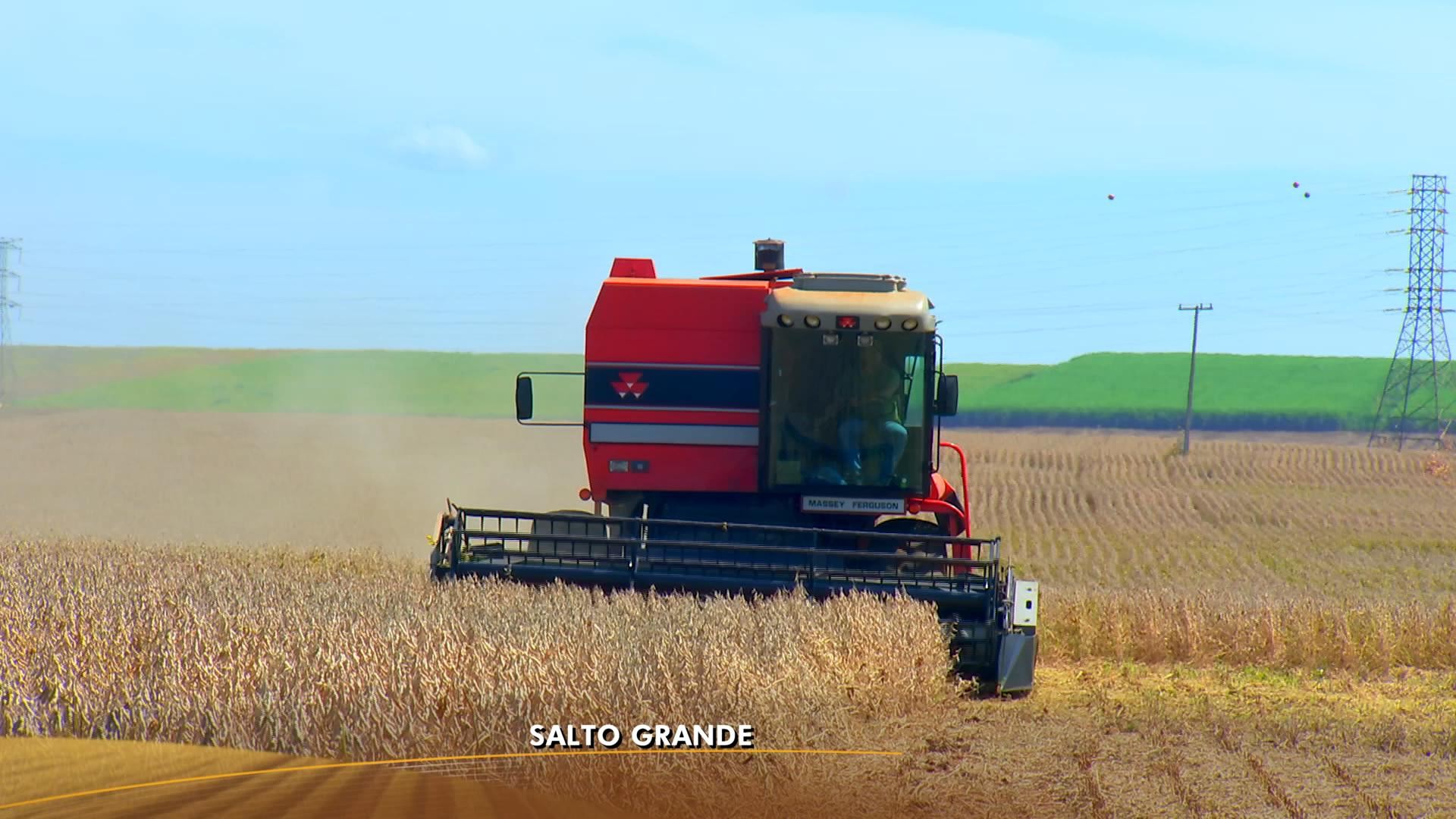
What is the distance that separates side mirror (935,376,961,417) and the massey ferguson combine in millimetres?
14

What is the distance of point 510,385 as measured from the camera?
7112 centimetres

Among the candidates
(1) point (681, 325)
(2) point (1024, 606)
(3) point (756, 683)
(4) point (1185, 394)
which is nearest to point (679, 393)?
(1) point (681, 325)

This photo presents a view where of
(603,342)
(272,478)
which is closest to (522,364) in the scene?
(272,478)

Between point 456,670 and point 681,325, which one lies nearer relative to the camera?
point 456,670

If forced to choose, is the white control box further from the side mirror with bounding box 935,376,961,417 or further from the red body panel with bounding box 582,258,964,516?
the red body panel with bounding box 582,258,964,516

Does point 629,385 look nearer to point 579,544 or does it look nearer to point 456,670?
point 579,544

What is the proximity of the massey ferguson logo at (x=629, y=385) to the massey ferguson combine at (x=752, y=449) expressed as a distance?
1 centimetres

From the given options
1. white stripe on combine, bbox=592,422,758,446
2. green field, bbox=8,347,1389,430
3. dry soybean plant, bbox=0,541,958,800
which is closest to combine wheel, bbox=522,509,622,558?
white stripe on combine, bbox=592,422,758,446

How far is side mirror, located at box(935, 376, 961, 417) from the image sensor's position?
10.9 m

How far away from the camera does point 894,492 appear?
1126 centimetres

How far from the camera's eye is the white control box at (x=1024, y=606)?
9578mm

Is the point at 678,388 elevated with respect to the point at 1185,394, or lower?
elevated

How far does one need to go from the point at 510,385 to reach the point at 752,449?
60.5 metres

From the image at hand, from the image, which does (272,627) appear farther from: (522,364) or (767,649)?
(522,364)
